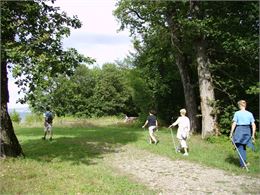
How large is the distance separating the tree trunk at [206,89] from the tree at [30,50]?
394 inches

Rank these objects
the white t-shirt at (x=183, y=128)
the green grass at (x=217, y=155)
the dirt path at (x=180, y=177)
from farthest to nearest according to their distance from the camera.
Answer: the white t-shirt at (x=183, y=128) → the green grass at (x=217, y=155) → the dirt path at (x=180, y=177)

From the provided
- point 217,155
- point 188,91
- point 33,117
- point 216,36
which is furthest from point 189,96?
point 33,117

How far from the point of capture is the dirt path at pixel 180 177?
10.7 metres

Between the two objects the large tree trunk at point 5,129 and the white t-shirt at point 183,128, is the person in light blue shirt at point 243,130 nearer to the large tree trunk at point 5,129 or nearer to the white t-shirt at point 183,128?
the white t-shirt at point 183,128

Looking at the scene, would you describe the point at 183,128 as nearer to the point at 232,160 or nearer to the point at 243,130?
the point at 232,160

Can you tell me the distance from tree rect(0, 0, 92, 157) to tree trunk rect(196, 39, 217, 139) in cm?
1001

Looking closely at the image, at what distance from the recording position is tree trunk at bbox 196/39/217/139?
24.1 m

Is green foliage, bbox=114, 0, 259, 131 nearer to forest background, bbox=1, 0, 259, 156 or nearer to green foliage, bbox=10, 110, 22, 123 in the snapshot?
forest background, bbox=1, 0, 259, 156

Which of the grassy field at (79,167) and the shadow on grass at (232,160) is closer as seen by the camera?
the grassy field at (79,167)

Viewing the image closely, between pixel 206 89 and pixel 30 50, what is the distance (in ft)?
43.3

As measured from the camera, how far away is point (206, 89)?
79.5ft

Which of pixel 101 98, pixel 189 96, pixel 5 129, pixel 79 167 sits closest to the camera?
pixel 79 167

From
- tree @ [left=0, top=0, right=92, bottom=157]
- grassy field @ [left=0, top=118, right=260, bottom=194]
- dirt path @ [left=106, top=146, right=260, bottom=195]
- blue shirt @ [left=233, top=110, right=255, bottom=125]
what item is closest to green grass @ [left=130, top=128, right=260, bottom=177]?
grassy field @ [left=0, top=118, right=260, bottom=194]

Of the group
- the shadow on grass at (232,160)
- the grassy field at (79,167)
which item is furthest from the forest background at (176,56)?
the shadow on grass at (232,160)
